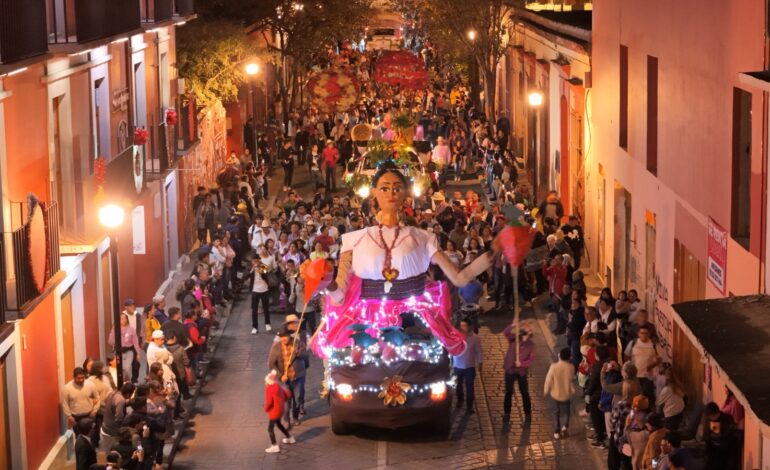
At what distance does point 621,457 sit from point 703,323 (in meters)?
3.33

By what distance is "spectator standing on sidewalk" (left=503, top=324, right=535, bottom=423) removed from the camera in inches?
874

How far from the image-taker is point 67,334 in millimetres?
23406

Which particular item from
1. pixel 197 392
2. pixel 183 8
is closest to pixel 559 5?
pixel 183 8

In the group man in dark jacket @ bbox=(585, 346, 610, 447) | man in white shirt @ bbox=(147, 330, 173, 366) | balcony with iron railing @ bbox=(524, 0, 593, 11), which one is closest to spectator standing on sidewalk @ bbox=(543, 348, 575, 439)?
man in dark jacket @ bbox=(585, 346, 610, 447)

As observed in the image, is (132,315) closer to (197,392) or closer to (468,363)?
(197,392)

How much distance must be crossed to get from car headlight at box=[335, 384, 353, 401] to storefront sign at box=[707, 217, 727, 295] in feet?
16.5

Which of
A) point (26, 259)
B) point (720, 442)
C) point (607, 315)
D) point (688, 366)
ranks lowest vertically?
point (688, 366)

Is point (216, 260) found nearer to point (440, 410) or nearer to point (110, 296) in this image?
point (110, 296)

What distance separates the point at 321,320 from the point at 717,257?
17.1 ft

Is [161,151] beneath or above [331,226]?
above

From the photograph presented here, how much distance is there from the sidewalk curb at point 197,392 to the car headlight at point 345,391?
2.43 m

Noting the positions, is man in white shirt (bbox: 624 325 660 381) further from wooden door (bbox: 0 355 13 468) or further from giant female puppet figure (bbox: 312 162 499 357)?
wooden door (bbox: 0 355 13 468)

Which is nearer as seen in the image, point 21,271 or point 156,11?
point 21,271

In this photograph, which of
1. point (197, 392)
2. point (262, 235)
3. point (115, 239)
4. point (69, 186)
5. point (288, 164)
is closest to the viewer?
point (115, 239)
